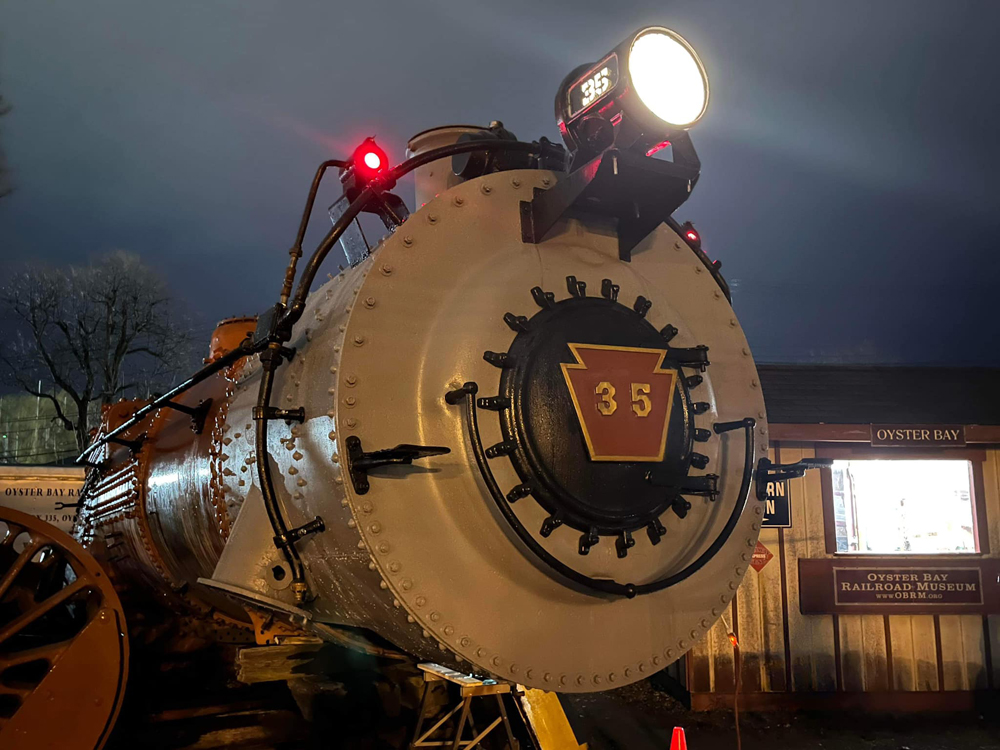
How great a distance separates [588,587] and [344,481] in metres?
0.78

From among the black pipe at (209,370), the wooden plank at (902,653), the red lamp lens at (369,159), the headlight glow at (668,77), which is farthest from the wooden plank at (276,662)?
the wooden plank at (902,653)

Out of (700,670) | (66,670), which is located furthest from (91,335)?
(66,670)

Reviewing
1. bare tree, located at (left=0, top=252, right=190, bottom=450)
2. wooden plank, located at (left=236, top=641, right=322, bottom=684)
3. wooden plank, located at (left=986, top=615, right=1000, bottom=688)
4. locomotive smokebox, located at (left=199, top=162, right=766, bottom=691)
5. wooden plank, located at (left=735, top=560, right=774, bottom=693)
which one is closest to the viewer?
locomotive smokebox, located at (left=199, top=162, right=766, bottom=691)

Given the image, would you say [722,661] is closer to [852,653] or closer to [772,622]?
[772,622]

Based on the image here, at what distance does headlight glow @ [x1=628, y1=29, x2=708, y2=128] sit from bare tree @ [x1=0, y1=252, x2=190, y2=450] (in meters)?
22.9

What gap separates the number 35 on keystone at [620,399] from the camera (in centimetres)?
207

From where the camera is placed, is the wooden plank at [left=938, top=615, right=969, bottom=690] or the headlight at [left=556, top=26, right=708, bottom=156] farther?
the wooden plank at [left=938, top=615, right=969, bottom=690]

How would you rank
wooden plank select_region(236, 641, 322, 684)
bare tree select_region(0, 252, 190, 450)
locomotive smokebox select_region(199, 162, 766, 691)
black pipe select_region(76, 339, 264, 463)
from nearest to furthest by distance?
locomotive smokebox select_region(199, 162, 766, 691), black pipe select_region(76, 339, 264, 463), wooden plank select_region(236, 641, 322, 684), bare tree select_region(0, 252, 190, 450)

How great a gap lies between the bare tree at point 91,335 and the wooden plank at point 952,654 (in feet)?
71.4

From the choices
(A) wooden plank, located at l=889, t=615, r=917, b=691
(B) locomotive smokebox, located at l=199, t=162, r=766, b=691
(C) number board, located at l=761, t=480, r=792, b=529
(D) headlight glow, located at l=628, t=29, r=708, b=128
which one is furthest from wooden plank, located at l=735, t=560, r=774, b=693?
(D) headlight glow, located at l=628, t=29, r=708, b=128

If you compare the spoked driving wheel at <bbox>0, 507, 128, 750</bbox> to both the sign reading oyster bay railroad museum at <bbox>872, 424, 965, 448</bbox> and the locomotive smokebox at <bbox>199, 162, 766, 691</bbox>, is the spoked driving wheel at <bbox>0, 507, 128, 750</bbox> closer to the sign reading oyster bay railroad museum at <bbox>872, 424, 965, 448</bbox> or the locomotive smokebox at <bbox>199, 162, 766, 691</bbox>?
the locomotive smokebox at <bbox>199, 162, 766, 691</bbox>

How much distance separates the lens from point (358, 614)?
203cm

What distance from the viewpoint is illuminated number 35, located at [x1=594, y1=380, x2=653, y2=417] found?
2104 mm

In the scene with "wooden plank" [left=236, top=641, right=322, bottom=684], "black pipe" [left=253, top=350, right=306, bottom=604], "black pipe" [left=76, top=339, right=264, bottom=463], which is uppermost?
"black pipe" [left=76, top=339, right=264, bottom=463]
